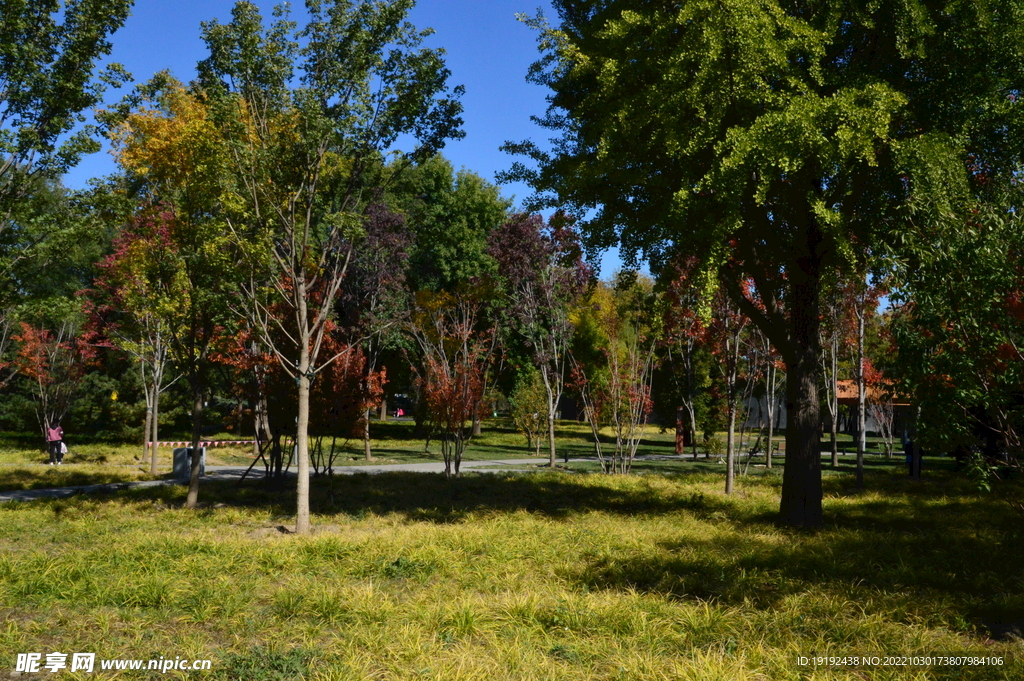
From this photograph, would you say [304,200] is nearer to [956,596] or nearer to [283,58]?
[283,58]

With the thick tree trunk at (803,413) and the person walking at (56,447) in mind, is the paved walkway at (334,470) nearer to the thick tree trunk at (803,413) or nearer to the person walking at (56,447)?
the person walking at (56,447)

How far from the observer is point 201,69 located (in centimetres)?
1159

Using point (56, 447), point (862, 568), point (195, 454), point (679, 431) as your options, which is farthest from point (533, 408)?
point (862, 568)

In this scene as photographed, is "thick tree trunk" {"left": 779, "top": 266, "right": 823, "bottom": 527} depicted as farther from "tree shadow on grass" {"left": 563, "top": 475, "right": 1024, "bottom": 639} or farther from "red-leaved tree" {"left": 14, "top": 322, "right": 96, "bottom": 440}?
"red-leaved tree" {"left": 14, "top": 322, "right": 96, "bottom": 440}

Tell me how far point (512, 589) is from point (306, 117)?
7.49 metres

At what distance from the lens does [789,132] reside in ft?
27.2

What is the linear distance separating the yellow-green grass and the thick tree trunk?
53 centimetres

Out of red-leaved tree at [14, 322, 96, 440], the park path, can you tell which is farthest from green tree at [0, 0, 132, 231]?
red-leaved tree at [14, 322, 96, 440]

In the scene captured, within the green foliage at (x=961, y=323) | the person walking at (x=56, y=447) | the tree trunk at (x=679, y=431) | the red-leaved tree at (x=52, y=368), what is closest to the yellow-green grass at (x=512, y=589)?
the green foliage at (x=961, y=323)

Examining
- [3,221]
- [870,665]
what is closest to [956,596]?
[870,665]

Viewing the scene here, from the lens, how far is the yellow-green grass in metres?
5.41

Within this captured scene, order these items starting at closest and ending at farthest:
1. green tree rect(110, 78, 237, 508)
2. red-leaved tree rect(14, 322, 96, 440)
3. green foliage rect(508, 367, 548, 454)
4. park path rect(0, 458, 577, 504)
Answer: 1. green tree rect(110, 78, 237, 508)
2. park path rect(0, 458, 577, 504)
3. red-leaved tree rect(14, 322, 96, 440)
4. green foliage rect(508, 367, 548, 454)

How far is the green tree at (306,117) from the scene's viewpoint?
36.1 feet

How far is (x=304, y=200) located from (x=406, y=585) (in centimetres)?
693
